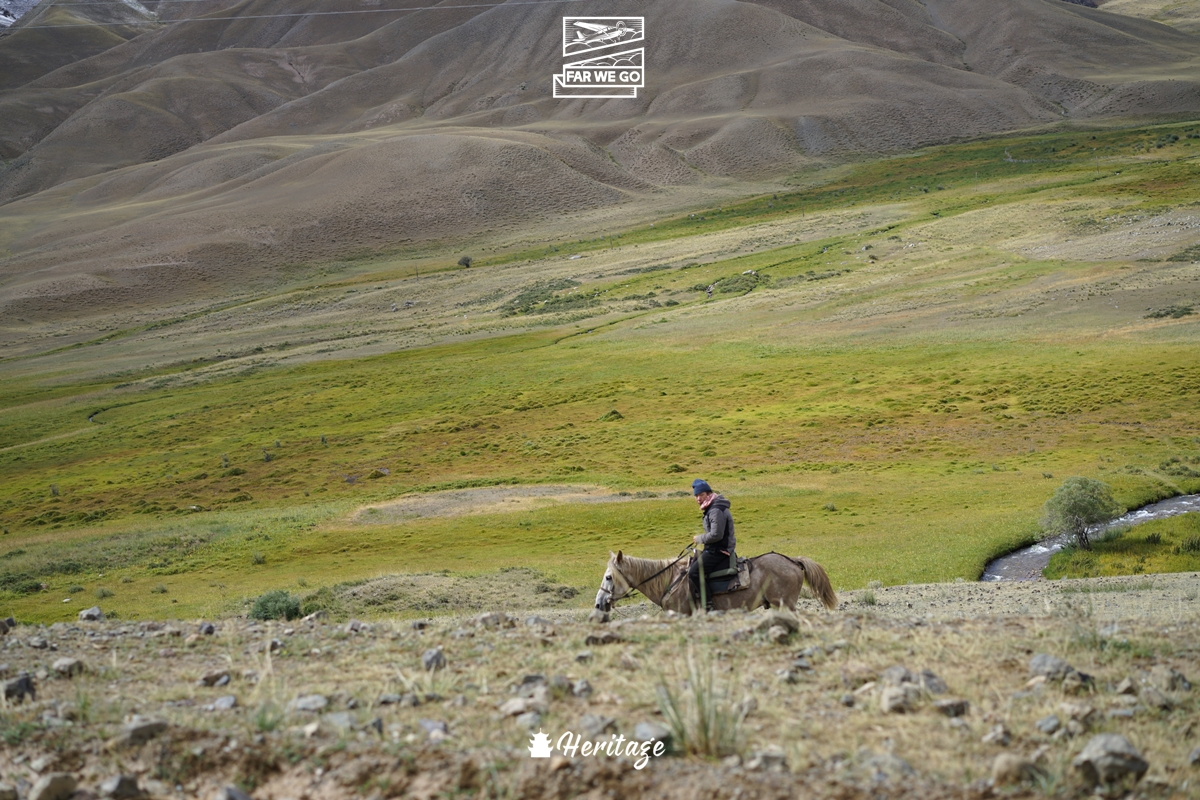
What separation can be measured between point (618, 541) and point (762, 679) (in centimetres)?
2323

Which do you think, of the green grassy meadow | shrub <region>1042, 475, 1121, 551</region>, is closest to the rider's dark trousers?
the green grassy meadow

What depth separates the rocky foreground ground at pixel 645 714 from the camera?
6758 millimetres

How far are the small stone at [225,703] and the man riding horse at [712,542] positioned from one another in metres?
6.77

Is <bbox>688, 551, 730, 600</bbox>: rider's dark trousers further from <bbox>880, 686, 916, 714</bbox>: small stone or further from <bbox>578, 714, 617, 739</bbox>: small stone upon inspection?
<bbox>578, 714, 617, 739</bbox>: small stone

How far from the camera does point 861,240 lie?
103438 mm

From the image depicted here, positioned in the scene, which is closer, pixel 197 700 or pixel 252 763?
pixel 252 763

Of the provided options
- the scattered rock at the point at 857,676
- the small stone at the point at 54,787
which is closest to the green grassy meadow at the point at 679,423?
the scattered rock at the point at 857,676

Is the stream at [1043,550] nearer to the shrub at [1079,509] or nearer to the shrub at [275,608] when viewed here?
the shrub at [1079,509]

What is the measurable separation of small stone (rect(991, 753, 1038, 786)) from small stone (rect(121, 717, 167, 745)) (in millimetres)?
6708

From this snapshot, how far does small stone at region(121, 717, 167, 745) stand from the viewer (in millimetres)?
7645

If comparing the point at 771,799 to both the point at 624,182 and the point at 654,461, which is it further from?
the point at 624,182

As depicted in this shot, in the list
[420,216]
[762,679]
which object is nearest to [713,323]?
[762,679]

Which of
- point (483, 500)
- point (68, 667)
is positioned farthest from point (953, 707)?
point (483, 500)

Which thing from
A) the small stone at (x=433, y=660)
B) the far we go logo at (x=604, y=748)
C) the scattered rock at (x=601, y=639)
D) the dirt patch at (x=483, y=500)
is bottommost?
the dirt patch at (x=483, y=500)
